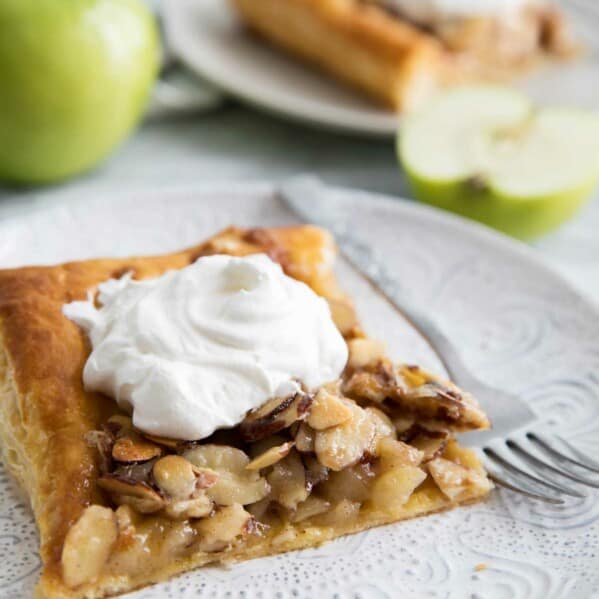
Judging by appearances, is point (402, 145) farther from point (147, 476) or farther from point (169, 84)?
point (147, 476)

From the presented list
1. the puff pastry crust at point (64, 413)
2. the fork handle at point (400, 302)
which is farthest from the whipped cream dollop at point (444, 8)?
the puff pastry crust at point (64, 413)

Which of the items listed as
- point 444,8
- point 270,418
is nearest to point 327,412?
point 270,418

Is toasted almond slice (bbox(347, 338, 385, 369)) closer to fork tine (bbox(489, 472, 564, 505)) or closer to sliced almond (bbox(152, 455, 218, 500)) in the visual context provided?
fork tine (bbox(489, 472, 564, 505))

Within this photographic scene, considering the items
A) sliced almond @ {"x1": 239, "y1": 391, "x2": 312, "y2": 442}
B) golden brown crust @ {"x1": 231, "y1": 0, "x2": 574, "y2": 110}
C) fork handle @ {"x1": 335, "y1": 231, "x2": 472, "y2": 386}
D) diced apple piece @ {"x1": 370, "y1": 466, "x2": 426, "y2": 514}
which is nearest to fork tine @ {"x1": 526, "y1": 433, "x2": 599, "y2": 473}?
fork handle @ {"x1": 335, "y1": 231, "x2": 472, "y2": 386}

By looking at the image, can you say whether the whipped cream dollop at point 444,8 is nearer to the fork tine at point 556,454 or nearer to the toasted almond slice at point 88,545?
the fork tine at point 556,454

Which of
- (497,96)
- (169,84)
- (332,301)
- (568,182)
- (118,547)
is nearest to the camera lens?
(118,547)

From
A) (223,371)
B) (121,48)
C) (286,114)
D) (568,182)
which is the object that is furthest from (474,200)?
(223,371)

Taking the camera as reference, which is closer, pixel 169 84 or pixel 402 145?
pixel 402 145
